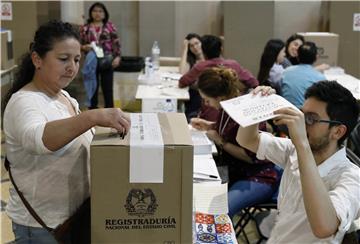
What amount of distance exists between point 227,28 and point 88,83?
1906 mm

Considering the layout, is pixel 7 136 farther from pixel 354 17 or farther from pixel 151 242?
pixel 354 17

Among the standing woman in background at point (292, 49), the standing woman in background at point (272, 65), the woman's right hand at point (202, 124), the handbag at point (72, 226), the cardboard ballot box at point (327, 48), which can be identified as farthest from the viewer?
the cardboard ballot box at point (327, 48)

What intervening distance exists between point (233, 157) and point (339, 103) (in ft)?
3.66

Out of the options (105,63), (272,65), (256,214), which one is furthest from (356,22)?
(256,214)

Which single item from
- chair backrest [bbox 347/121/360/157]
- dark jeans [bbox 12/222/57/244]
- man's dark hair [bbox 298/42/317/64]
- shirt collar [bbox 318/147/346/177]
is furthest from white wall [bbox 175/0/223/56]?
dark jeans [bbox 12/222/57/244]

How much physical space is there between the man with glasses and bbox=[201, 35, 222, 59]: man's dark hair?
7.86ft

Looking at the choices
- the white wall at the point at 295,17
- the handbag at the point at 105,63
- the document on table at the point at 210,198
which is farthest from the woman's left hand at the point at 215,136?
the white wall at the point at 295,17

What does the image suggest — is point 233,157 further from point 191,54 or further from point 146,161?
point 191,54

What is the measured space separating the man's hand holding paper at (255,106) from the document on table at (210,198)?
45 centimetres

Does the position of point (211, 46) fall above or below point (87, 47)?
above

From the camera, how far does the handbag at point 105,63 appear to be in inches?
238

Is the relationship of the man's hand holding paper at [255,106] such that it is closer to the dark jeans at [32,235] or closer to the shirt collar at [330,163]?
the shirt collar at [330,163]

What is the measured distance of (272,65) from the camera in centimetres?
502

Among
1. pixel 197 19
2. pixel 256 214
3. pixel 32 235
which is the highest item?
pixel 197 19
